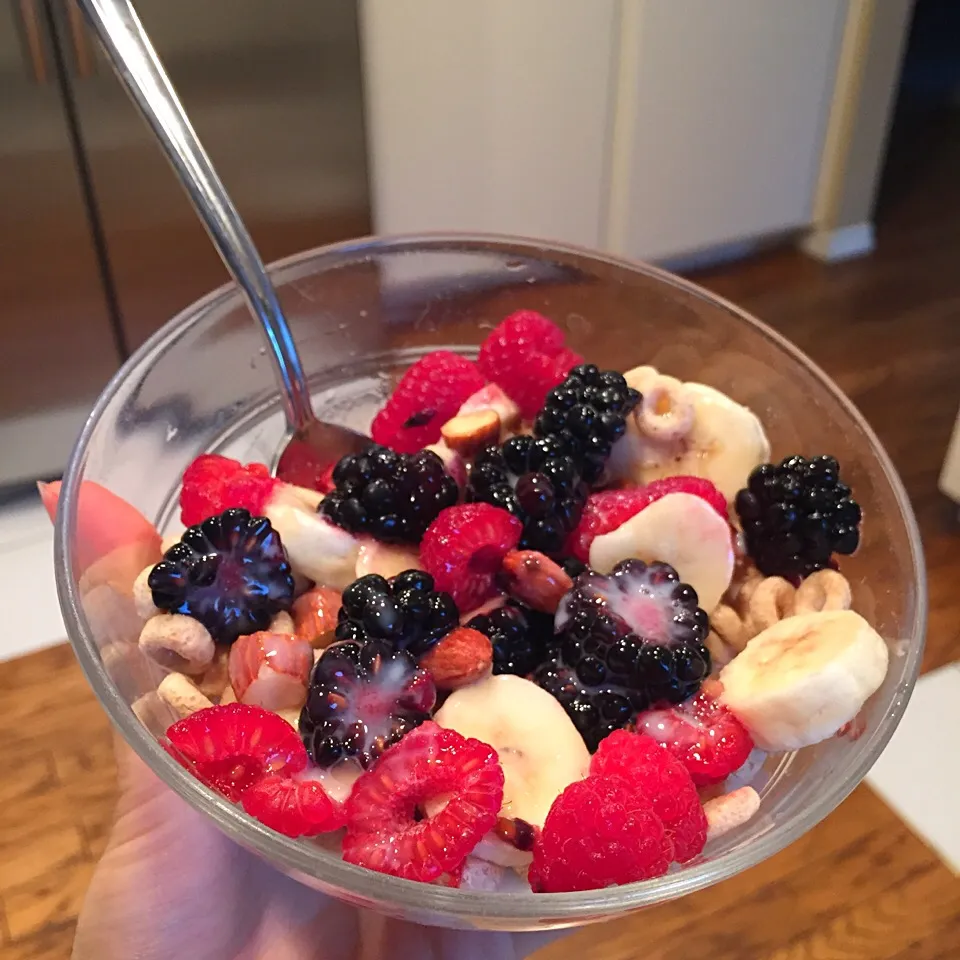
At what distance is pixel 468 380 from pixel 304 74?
1048mm

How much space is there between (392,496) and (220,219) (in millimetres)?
283

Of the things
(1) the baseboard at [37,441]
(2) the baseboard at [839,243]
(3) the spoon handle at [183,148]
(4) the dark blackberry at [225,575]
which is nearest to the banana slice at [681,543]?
(4) the dark blackberry at [225,575]

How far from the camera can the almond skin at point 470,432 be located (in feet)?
2.47

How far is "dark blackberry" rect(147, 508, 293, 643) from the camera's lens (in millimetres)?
619

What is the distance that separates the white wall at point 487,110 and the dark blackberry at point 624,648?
1452 millimetres

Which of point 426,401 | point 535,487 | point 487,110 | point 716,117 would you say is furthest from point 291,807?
point 716,117

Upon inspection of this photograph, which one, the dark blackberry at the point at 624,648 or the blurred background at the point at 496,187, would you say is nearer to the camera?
the dark blackberry at the point at 624,648

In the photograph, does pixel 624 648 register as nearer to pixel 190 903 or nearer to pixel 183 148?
pixel 190 903

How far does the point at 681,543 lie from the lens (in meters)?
0.68

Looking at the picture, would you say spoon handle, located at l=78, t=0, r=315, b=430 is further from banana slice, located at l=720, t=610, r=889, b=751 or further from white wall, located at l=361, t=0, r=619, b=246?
white wall, located at l=361, t=0, r=619, b=246

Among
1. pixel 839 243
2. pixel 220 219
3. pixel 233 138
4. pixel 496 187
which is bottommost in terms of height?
pixel 839 243

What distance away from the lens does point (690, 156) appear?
2.26 metres

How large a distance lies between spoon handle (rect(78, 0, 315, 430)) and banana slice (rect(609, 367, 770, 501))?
309 mm

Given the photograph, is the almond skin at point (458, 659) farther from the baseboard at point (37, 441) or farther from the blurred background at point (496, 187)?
the baseboard at point (37, 441)
